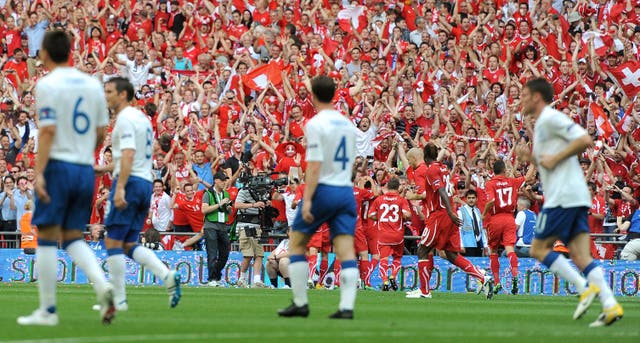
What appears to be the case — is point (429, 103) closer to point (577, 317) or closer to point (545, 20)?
point (545, 20)

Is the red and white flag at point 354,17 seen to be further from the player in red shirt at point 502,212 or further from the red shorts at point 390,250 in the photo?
the player in red shirt at point 502,212

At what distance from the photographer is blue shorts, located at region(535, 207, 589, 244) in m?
12.5

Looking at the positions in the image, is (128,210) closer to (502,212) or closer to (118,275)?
(118,275)

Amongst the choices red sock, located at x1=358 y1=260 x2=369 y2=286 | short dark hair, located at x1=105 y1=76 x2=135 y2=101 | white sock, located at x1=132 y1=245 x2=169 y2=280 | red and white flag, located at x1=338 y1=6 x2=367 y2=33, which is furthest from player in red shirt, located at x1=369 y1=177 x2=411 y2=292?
short dark hair, located at x1=105 y1=76 x2=135 y2=101

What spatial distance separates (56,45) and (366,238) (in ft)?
46.6

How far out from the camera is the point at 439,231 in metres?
20.6

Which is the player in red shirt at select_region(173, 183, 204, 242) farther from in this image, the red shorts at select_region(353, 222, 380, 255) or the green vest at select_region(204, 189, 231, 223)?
the red shorts at select_region(353, 222, 380, 255)

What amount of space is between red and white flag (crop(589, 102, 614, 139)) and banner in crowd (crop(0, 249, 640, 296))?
141 inches

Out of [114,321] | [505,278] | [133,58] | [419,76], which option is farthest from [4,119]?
[114,321]

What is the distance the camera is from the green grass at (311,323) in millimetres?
10789

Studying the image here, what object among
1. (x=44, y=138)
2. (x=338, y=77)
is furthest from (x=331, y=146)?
(x=338, y=77)

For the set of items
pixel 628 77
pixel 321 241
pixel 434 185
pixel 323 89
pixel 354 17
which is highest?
pixel 354 17

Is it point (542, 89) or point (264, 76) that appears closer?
point (542, 89)

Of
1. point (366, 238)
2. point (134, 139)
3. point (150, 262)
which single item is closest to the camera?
point (134, 139)
